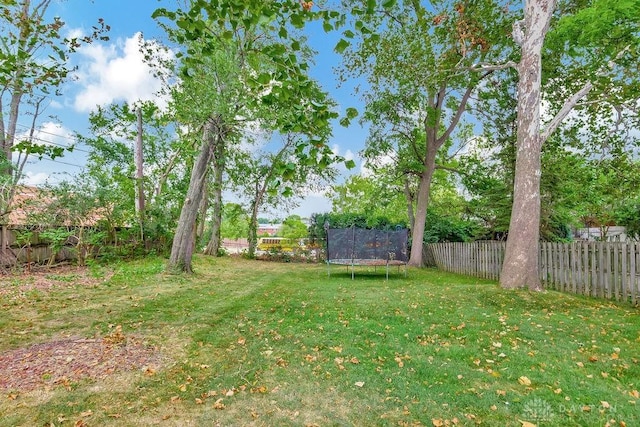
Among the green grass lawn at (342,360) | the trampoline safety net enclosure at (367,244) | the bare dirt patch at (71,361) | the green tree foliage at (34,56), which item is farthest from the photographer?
the trampoline safety net enclosure at (367,244)

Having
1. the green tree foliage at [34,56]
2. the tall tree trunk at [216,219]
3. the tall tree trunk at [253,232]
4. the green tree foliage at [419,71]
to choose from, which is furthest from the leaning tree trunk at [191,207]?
the tall tree trunk at [253,232]

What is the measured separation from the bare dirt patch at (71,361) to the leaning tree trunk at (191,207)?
585 centimetres

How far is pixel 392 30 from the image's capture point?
1328cm

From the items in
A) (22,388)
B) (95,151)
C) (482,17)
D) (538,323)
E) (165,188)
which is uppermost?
(482,17)

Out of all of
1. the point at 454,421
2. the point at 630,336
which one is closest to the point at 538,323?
the point at 630,336

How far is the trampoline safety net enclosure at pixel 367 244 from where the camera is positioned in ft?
39.2

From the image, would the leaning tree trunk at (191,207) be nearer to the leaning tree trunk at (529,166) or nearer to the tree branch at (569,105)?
the leaning tree trunk at (529,166)

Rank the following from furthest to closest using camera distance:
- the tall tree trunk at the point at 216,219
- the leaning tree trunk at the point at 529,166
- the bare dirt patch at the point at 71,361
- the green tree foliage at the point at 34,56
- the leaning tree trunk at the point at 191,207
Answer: the tall tree trunk at the point at 216,219 < the leaning tree trunk at the point at 191,207 < the leaning tree trunk at the point at 529,166 < the green tree foliage at the point at 34,56 < the bare dirt patch at the point at 71,361

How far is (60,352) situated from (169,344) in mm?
1055

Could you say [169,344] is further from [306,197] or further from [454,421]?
[306,197]

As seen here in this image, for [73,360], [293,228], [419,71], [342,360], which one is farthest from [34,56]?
[293,228]

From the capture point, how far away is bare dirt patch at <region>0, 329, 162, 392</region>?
10.2ft

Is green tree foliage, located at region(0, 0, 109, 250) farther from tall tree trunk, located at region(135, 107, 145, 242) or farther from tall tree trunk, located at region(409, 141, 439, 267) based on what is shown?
tall tree trunk, located at region(409, 141, 439, 267)

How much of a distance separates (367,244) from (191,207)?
572 cm
